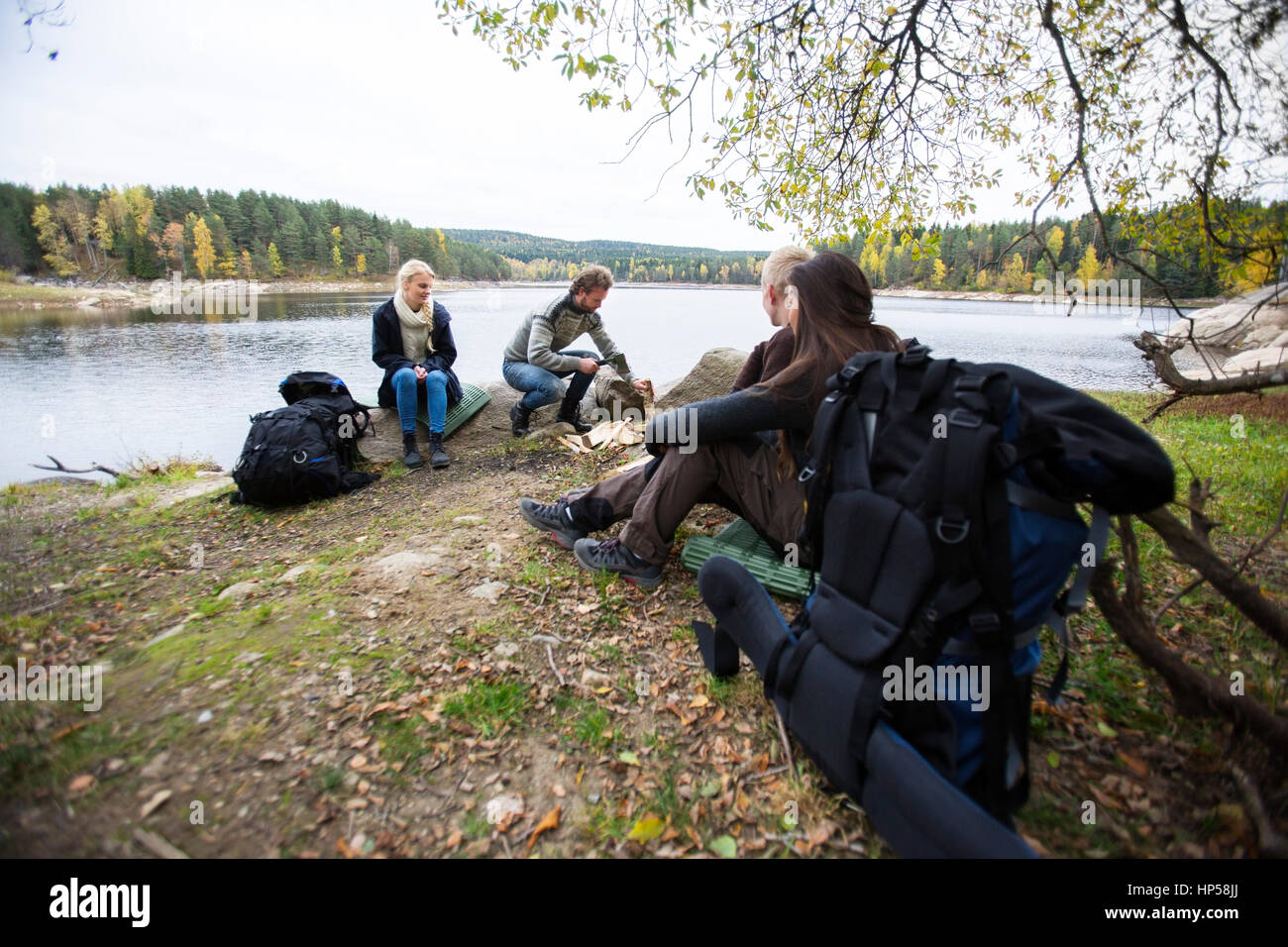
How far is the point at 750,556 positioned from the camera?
3.45 metres

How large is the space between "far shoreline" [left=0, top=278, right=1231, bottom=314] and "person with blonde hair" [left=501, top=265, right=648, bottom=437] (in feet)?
91.9

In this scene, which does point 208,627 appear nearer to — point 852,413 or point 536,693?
point 536,693

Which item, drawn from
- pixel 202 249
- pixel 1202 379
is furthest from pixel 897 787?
pixel 202 249

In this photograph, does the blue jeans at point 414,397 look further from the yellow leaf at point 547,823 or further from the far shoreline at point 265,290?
the far shoreline at point 265,290

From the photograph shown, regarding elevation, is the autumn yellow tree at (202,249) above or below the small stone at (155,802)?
above

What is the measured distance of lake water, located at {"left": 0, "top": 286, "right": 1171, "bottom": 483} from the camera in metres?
10.2

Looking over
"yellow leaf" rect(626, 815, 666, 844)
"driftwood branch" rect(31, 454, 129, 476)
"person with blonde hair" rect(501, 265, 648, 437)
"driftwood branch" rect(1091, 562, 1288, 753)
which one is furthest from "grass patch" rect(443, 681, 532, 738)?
"driftwood branch" rect(31, 454, 129, 476)

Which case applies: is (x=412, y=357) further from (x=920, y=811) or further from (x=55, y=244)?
(x=55, y=244)

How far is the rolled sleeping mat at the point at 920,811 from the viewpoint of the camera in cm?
134

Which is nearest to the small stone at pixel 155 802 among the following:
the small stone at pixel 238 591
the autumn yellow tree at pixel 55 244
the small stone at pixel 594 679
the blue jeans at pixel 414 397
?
the small stone at pixel 594 679

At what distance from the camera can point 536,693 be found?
2.69 metres

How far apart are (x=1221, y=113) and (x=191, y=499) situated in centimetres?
939

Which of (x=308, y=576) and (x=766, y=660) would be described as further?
(x=308, y=576)
